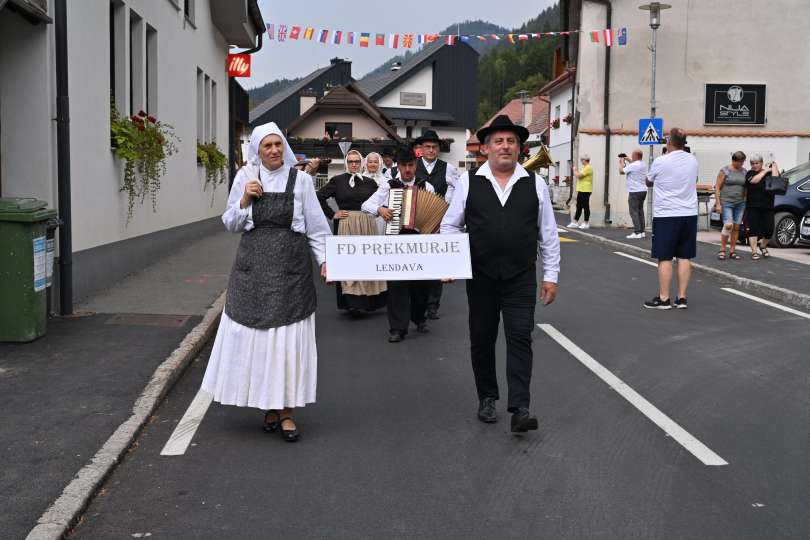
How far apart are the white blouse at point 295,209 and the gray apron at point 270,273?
0.04 metres

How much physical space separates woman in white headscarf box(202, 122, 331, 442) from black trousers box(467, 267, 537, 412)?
1.06 metres

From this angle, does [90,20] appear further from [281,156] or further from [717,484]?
[717,484]

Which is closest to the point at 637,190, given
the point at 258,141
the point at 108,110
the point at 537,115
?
the point at 108,110

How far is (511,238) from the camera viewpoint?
19.0ft

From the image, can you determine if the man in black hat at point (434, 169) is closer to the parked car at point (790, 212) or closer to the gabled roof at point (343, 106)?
the parked car at point (790, 212)

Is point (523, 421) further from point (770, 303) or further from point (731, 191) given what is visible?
point (731, 191)

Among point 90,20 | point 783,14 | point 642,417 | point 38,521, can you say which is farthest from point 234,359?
point 783,14

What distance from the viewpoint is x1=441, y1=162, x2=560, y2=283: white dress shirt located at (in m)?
5.86

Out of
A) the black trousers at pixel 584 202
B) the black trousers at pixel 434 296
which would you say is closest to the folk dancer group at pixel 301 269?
the black trousers at pixel 434 296

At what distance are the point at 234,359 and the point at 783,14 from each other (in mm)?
26684

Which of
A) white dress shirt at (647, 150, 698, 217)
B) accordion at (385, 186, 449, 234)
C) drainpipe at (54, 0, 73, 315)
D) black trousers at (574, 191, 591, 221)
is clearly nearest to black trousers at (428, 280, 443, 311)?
accordion at (385, 186, 449, 234)

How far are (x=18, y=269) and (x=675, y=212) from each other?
7.13m

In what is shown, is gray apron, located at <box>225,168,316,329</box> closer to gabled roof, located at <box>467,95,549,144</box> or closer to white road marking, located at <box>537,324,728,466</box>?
white road marking, located at <box>537,324,728,466</box>

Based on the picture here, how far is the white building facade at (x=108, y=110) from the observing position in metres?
9.64
